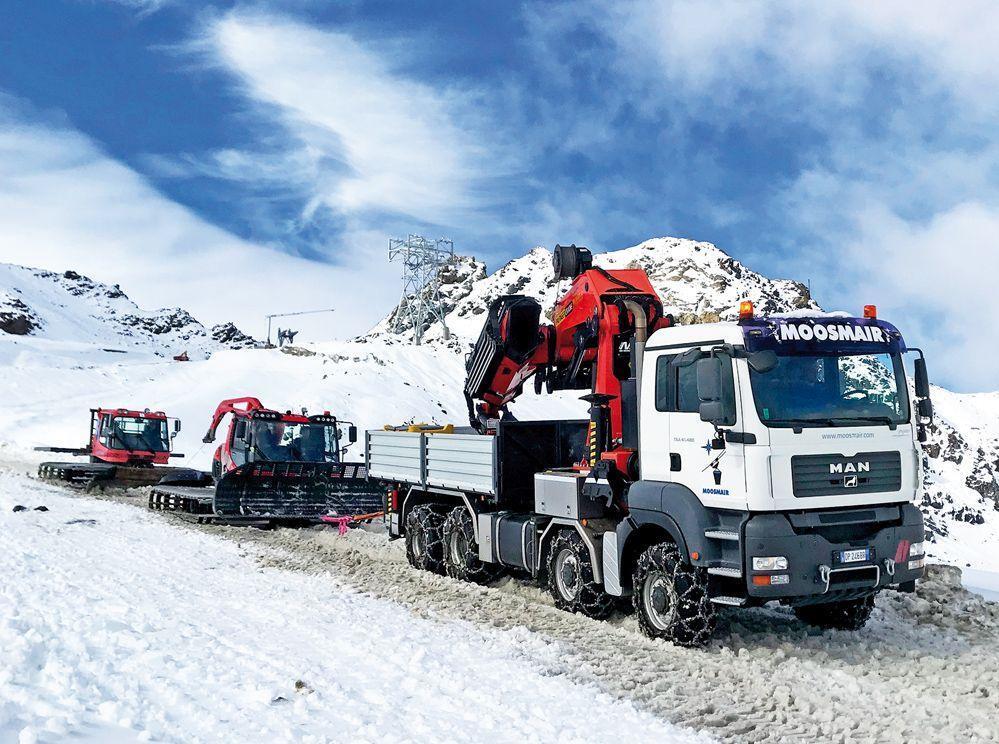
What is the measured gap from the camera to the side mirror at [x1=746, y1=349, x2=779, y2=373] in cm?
675

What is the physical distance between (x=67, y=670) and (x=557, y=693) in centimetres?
317

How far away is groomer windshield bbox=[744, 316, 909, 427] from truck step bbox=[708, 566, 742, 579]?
47.2 inches

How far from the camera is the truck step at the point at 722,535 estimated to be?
268 inches

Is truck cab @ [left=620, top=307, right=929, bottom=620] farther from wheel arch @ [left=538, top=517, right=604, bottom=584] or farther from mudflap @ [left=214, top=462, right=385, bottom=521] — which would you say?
mudflap @ [left=214, top=462, right=385, bottom=521]

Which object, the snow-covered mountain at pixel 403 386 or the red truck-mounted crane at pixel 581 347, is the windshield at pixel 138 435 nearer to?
the snow-covered mountain at pixel 403 386

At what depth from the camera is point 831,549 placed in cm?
685

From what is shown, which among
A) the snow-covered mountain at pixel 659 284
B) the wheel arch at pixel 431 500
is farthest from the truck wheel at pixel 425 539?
the snow-covered mountain at pixel 659 284

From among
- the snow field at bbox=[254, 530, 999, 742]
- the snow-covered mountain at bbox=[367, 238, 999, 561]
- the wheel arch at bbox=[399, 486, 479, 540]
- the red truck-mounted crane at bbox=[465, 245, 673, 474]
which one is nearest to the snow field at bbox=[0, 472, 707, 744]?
the snow field at bbox=[254, 530, 999, 742]

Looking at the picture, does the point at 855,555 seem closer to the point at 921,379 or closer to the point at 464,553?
the point at 921,379

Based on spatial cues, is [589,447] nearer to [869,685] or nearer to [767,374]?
[767,374]

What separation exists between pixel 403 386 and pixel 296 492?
27.4 m

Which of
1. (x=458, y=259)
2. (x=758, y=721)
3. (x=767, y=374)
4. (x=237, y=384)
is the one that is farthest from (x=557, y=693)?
(x=458, y=259)

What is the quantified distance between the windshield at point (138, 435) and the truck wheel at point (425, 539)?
54.9ft

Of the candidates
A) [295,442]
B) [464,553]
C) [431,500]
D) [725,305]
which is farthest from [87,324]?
[464,553]
